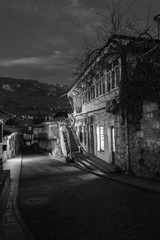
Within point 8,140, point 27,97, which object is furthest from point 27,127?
point 8,140

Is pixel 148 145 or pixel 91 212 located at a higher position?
pixel 148 145

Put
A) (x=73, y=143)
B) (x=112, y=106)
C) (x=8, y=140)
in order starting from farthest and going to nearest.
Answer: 1. (x=8, y=140)
2. (x=73, y=143)
3. (x=112, y=106)

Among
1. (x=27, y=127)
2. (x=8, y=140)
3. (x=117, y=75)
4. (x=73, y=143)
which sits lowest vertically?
(x=73, y=143)

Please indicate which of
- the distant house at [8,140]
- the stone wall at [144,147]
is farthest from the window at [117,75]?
the distant house at [8,140]

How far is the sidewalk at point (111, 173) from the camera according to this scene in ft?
34.1

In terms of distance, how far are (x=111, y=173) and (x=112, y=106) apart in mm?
4448

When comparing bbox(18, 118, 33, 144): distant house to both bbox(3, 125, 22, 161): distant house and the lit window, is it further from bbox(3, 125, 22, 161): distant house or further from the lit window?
the lit window

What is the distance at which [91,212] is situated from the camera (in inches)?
297

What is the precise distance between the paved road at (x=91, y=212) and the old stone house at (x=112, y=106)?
3257 millimetres

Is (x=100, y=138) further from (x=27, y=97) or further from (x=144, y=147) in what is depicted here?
(x=27, y=97)

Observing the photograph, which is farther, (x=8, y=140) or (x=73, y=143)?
(x=8, y=140)

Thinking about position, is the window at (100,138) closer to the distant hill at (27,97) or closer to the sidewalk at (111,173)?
the sidewalk at (111,173)

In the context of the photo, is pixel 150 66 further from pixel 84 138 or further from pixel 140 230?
pixel 84 138

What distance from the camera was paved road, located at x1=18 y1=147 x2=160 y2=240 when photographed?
5918 mm
